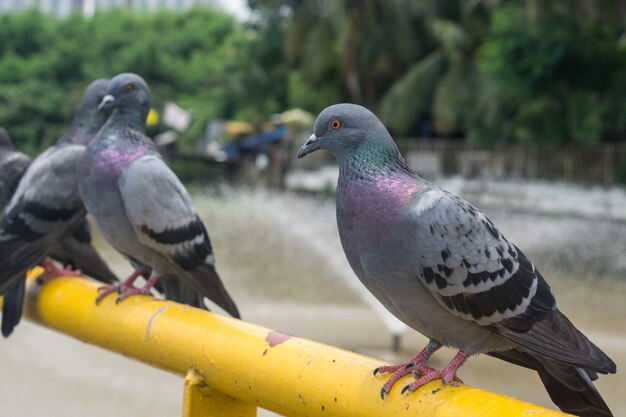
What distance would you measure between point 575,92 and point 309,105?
65.6ft

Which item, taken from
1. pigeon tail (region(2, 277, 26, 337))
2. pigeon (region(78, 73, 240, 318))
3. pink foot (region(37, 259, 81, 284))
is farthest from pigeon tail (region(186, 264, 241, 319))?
pigeon tail (region(2, 277, 26, 337))

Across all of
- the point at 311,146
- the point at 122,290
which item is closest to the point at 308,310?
the point at 122,290

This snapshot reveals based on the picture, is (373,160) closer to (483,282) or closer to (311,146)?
(311,146)

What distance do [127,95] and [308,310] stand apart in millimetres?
8186

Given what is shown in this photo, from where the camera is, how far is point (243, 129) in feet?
139

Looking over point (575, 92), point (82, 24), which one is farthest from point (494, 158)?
point (82, 24)

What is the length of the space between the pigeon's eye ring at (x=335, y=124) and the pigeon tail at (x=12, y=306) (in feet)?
6.00

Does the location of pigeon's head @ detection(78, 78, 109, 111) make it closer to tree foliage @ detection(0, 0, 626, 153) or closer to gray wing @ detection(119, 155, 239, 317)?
gray wing @ detection(119, 155, 239, 317)

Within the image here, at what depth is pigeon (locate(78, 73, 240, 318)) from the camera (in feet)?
11.5

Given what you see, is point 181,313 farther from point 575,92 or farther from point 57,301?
point 575,92

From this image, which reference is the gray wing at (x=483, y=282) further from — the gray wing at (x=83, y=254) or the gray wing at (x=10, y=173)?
the gray wing at (x=10, y=173)

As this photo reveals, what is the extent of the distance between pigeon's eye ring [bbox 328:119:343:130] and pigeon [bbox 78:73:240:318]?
3.67ft

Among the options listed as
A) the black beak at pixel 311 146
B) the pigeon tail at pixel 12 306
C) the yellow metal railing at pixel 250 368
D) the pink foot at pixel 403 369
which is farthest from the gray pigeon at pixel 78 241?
the pink foot at pixel 403 369

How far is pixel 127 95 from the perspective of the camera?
3.88m
